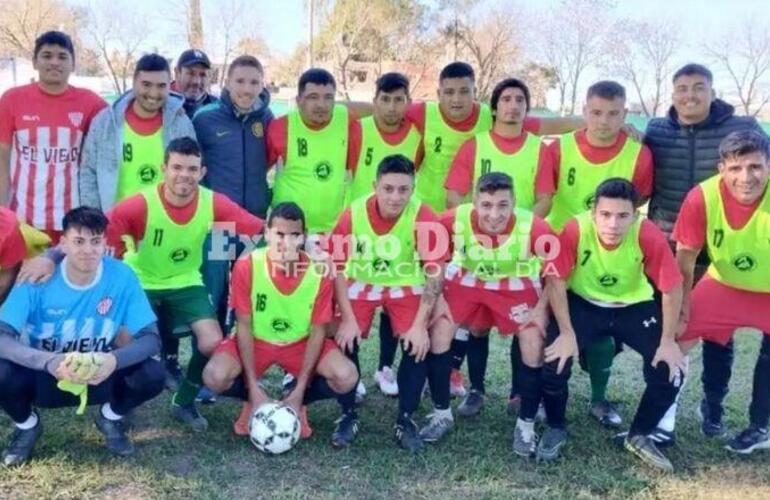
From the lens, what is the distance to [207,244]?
4703mm

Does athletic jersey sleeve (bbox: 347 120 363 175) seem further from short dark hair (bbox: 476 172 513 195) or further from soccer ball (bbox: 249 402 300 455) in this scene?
soccer ball (bbox: 249 402 300 455)

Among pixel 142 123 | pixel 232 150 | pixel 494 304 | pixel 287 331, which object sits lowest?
pixel 287 331

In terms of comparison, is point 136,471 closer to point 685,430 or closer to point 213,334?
point 213,334

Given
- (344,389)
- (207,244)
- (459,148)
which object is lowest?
(344,389)

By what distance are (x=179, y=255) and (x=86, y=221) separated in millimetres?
771

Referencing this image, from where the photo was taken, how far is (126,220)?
4.22 metres

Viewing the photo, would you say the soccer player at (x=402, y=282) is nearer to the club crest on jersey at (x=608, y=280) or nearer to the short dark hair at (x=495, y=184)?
the short dark hair at (x=495, y=184)

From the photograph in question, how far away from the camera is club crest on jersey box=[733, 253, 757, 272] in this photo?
412cm

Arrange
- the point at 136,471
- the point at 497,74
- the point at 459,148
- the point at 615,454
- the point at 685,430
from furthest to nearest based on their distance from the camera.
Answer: the point at 497,74
the point at 459,148
the point at 685,430
the point at 615,454
the point at 136,471

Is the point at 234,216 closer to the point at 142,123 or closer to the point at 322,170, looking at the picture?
the point at 322,170

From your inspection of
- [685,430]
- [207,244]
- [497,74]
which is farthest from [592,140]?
[497,74]

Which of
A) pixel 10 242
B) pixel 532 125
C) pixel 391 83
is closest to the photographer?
pixel 10 242

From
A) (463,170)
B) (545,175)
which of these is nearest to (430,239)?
(463,170)

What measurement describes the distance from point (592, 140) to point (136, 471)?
3038 mm
